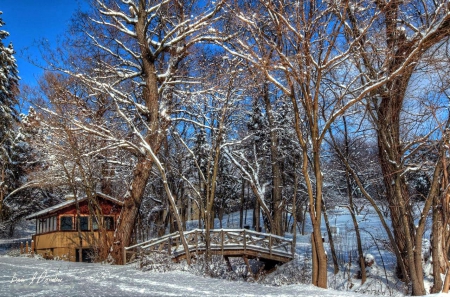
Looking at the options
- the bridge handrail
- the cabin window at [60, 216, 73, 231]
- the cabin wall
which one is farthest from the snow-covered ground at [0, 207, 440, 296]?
the cabin window at [60, 216, 73, 231]

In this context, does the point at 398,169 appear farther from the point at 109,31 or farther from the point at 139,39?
the point at 109,31

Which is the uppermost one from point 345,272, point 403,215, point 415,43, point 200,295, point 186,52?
point 186,52

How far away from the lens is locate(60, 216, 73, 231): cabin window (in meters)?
28.5

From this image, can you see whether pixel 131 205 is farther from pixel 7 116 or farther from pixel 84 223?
pixel 7 116

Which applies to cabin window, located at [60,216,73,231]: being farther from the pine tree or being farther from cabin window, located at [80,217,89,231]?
the pine tree

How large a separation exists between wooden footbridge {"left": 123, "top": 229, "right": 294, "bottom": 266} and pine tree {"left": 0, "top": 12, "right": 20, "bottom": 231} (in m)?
18.6

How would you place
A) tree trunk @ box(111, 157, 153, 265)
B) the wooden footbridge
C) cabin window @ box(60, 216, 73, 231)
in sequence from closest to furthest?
tree trunk @ box(111, 157, 153, 265) < the wooden footbridge < cabin window @ box(60, 216, 73, 231)

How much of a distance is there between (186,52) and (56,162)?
8.38 m

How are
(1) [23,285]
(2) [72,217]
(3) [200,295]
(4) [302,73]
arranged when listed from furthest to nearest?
1. (2) [72,217]
2. (4) [302,73]
3. (1) [23,285]
4. (3) [200,295]

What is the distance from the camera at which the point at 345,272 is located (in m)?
20.9

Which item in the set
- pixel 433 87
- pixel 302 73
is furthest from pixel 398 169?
pixel 302 73

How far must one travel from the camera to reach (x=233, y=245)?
20594mm

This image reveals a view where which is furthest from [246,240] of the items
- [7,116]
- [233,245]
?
[7,116]

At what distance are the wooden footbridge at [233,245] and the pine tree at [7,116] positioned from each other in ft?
61.0
